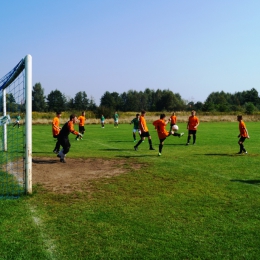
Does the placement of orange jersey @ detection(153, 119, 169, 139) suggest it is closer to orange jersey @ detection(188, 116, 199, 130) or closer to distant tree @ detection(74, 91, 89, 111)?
orange jersey @ detection(188, 116, 199, 130)

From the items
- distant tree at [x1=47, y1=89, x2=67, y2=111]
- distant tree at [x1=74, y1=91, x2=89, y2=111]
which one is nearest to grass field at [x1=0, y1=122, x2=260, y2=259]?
distant tree at [x1=47, y1=89, x2=67, y2=111]

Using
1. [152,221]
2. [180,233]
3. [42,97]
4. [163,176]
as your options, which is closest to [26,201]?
[152,221]

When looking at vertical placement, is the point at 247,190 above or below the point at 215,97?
below

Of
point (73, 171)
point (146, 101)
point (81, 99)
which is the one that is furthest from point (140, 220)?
point (146, 101)

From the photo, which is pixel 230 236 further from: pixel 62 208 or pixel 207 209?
pixel 62 208

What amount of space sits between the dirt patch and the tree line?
7297cm

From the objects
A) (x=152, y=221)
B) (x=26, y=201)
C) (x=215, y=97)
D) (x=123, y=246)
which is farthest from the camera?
(x=215, y=97)

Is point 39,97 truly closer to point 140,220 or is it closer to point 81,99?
point 81,99

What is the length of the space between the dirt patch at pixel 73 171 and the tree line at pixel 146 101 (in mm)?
72967

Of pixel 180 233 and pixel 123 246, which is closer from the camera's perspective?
pixel 123 246

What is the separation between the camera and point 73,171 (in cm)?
1066

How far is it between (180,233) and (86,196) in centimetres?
294

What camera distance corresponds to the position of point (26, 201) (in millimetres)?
7168

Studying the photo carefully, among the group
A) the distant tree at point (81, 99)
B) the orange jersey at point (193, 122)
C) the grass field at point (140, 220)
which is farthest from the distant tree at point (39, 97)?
the grass field at point (140, 220)
